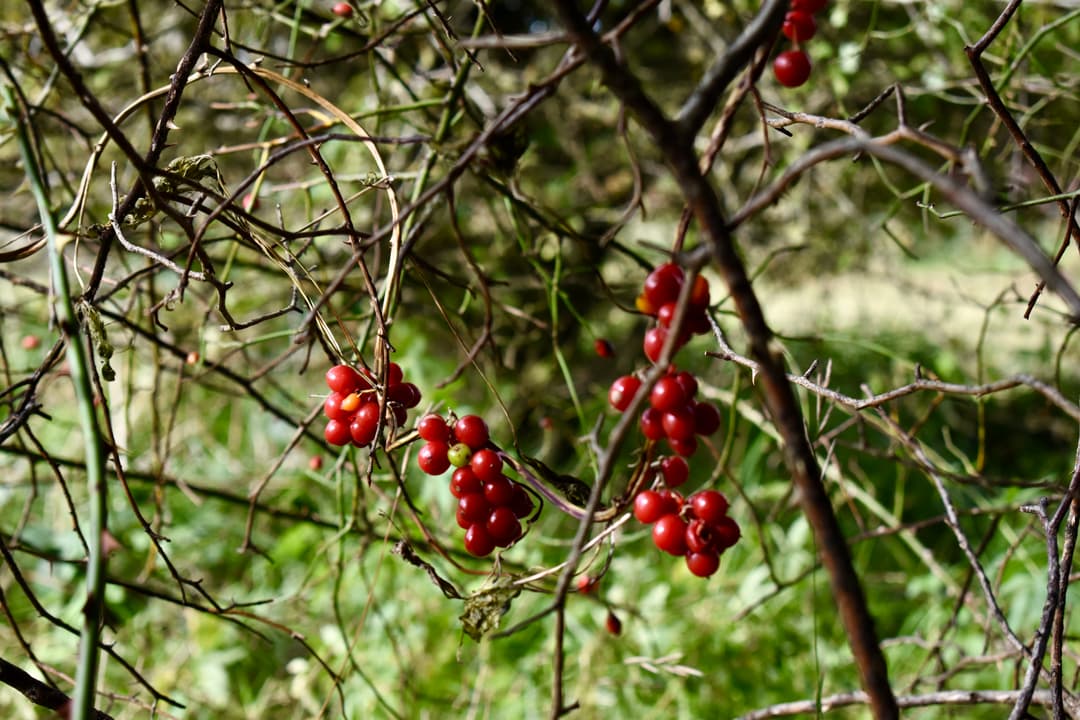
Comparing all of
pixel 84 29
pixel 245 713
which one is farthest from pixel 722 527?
pixel 245 713

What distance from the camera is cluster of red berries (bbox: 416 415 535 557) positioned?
53cm

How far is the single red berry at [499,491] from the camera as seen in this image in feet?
1.76

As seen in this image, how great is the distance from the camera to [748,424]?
1786 millimetres

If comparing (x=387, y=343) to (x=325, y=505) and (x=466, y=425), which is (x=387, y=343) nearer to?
(x=466, y=425)

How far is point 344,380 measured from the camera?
0.56 m

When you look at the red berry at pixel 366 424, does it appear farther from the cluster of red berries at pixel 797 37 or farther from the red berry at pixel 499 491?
the cluster of red berries at pixel 797 37

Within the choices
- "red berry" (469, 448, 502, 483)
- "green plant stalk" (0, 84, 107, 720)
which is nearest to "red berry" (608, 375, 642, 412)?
"red berry" (469, 448, 502, 483)

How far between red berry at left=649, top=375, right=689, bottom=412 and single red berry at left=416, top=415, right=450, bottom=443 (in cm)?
17

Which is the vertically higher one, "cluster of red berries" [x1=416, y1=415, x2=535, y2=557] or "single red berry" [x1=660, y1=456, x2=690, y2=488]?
"cluster of red berries" [x1=416, y1=415, x2=535, y2=557]

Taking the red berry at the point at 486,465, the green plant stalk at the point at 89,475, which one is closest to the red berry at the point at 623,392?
the red berry at the point at 486,465

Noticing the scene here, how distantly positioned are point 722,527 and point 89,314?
41cm

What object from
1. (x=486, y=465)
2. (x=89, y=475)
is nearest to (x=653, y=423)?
(x=486, y=465)

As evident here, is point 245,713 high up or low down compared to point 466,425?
up

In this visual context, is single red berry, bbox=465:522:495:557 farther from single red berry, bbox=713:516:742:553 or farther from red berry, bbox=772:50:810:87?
red berry, bbox=772:50:810:87
